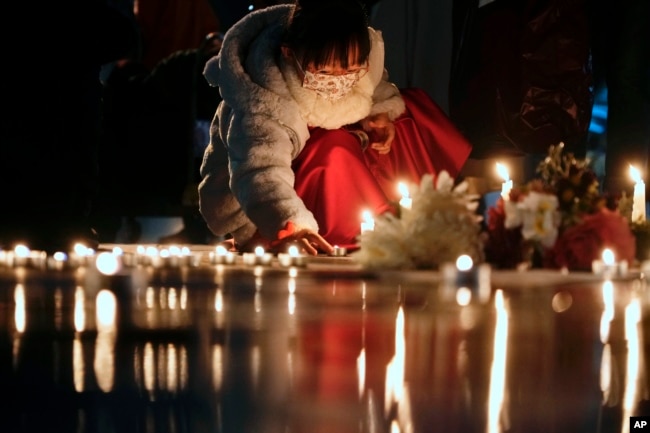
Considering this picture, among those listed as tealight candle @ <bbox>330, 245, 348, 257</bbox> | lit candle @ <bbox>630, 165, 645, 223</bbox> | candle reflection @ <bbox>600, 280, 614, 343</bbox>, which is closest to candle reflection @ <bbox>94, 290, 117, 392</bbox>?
candle reflection @ <bbox>600, 280, 614, 343</bbox>

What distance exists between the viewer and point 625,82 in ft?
16.6

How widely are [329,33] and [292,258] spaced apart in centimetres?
76

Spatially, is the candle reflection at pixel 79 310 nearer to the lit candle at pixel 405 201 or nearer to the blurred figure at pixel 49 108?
the lit candle at pixel 405 201

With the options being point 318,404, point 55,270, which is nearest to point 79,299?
point 55,270

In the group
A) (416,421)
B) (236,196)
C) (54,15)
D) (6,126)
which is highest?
(54,15)

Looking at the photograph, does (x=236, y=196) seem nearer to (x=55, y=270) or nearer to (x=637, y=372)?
(x=55, y=270)

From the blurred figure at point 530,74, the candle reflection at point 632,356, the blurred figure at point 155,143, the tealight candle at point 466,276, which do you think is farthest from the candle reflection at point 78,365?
the blurred figure at point 155,143

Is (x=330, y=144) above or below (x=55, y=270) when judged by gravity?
above

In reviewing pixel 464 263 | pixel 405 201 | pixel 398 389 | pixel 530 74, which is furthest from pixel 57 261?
pixel 398 389

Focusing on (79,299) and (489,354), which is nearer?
(489,354)

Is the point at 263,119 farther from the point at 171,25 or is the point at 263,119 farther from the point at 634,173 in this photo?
the point at 171,25

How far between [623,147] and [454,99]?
0.70m

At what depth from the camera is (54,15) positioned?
4613 mm

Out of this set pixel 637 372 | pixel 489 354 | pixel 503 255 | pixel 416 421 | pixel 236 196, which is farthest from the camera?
pixel 236 196
